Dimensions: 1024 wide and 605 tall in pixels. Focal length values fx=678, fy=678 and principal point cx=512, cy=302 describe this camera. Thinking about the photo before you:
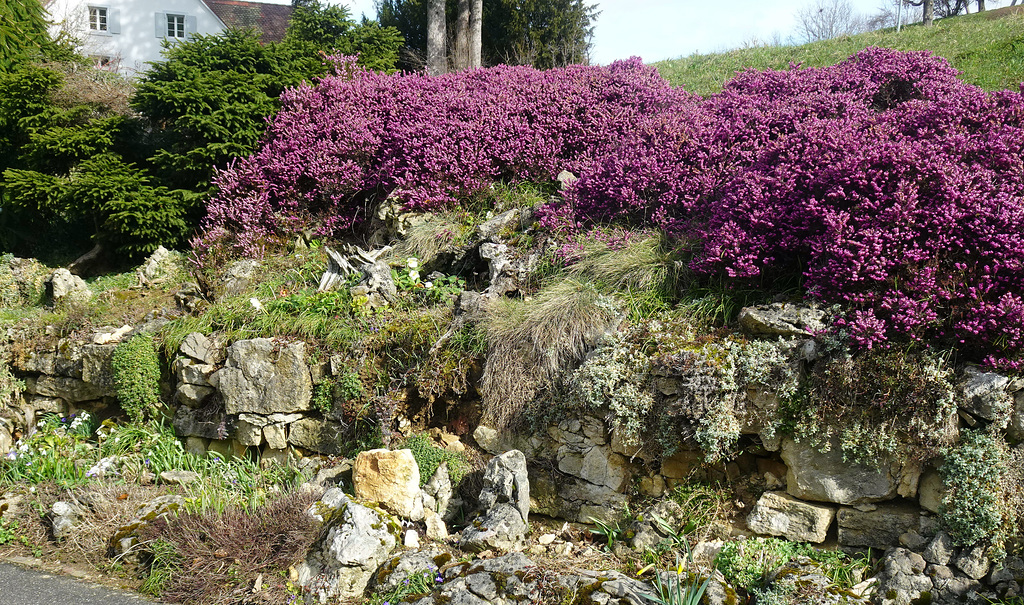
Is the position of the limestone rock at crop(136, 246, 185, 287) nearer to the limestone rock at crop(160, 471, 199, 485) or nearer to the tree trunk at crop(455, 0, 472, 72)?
the limestone rock at crop(160, 471, 199, 485)

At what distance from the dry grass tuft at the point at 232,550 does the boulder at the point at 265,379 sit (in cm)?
110

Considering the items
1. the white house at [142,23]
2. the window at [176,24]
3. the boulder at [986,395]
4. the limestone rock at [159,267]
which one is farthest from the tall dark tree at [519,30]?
the window at [176,24]

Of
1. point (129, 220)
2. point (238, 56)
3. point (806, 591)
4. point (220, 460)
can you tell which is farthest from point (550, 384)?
point (238, 56)

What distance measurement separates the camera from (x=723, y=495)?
175 inches

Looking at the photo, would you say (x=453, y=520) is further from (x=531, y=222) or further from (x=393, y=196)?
(x=393, y=196)

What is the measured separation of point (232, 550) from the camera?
4434 millimetres

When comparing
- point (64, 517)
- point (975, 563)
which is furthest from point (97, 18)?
point (975, 563)

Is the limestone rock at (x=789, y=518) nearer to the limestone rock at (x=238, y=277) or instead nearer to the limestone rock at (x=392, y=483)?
the limestone rock at (x=392, y=483)

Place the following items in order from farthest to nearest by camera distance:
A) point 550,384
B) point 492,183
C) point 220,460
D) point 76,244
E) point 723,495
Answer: point 76,244 < point 492,183 < point 220,460 < point 550,384 < point 723,495

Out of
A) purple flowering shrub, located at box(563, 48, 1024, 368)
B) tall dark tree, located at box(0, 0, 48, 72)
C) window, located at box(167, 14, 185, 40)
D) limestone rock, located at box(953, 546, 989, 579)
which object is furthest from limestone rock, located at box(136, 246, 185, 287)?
window, located at box(167, 14, 185, 40)

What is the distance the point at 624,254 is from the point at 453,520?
248 cm

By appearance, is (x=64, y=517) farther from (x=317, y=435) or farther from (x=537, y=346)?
(x=537, y=346)

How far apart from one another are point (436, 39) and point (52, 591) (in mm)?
10581

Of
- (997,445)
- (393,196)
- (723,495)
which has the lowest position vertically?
(723,495)
